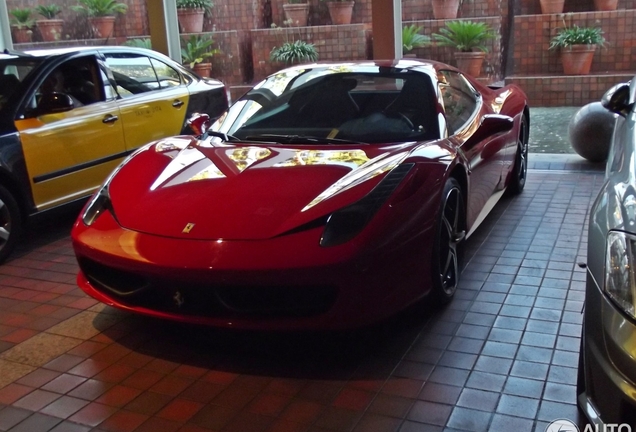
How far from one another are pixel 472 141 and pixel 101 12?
20.3 feet

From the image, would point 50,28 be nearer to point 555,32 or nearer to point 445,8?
point 445,8

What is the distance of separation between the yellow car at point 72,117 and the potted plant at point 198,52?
225 cm

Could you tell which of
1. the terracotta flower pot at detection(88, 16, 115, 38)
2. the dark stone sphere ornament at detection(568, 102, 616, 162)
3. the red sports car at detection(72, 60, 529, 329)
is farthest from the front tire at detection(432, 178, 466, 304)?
the terracotta flower pot at detection(88, 16, 115, 38)

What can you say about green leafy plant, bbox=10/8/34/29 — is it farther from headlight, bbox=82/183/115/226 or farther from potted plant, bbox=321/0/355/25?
headlight, bbox=82/183/115/226

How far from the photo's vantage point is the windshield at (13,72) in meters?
4.87

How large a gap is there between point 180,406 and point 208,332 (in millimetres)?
640

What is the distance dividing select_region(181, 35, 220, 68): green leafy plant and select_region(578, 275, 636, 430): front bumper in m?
6.93

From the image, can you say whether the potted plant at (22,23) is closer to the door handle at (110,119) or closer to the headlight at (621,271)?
the door handle at (110,119)

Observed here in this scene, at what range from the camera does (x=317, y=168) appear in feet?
10.8

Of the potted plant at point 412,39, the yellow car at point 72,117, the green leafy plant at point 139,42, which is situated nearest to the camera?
the yellow car at point 72,117

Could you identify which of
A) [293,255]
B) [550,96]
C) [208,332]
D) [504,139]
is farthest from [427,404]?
[550,96]

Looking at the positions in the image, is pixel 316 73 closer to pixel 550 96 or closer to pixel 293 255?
pixel 293 255

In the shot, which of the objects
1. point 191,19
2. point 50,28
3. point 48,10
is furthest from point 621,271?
point 48,10

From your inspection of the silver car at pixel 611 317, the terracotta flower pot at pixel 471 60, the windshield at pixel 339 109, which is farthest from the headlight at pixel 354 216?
the terracotta flower pot at pixel 471 60
